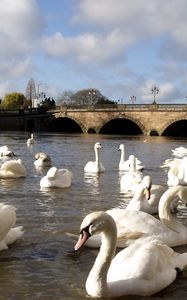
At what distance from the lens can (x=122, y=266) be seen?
591 centimetres

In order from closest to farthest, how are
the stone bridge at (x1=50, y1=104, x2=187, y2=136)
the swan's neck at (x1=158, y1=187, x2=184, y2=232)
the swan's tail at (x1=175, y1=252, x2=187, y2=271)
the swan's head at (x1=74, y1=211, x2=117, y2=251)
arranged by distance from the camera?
1. the swan's head at (x1=74, y1=211, x2=117, y2=251)
2. the swan's tail at (x1=175, y1=252, x2=187, y2=271)
3. the swan's neck at (x1=158, y1=187, x2=184, y2=232)
4. the stone bridge at (x1=50, y1=104, x2=187, y2=136)

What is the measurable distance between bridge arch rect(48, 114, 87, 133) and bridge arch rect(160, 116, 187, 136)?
38.4 feet

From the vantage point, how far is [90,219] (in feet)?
18.0

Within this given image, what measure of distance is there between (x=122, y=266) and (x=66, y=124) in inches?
3160

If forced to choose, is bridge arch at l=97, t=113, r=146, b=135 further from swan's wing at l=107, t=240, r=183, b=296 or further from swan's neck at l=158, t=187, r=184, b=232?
swan's wing at l=107, t=240, r=183, b=296

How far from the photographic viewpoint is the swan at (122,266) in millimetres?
5535

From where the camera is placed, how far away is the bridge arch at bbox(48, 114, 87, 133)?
7662 cm

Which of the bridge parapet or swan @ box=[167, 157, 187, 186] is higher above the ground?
the bridge parapet

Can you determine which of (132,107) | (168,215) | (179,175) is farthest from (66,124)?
(168,215)

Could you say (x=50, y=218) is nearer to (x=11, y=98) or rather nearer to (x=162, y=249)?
(x=162, y=249)

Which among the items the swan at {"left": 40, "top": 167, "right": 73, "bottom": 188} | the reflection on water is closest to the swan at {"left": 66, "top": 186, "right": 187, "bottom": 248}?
the reflection on water

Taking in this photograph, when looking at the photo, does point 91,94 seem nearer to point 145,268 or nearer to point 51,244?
point 51,244

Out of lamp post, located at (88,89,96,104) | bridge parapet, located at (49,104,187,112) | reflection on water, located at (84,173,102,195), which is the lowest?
reflection on water, located at (84,173,102,195)

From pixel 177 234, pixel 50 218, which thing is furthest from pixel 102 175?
pixel 177 234
